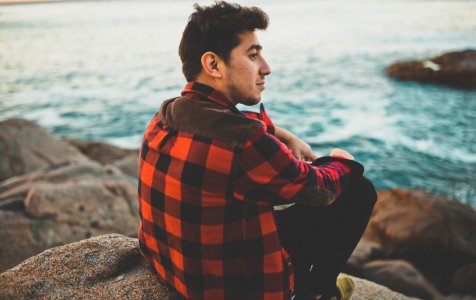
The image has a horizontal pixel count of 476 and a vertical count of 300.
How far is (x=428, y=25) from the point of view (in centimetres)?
3625

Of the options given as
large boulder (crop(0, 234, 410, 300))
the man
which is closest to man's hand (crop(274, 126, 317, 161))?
the man

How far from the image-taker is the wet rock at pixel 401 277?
4508 mm

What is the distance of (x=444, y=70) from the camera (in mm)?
15914

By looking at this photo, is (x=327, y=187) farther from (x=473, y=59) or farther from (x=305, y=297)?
(x=473, y=59)

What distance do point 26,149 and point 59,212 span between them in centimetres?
377

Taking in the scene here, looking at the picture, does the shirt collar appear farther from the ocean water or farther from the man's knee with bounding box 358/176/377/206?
the ocean water

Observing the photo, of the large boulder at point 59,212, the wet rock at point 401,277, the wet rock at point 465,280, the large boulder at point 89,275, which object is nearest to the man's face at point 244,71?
the large boulder at point 89,275

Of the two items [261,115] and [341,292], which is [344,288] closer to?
[341,292]

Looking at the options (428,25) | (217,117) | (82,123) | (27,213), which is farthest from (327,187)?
(428,25)

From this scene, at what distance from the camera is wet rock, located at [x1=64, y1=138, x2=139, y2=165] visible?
8758 mm

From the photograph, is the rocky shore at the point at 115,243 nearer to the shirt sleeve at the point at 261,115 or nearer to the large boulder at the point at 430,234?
the large boulder at the point at 430,234

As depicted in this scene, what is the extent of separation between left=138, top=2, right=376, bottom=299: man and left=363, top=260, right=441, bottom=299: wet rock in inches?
114

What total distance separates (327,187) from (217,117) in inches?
28.0

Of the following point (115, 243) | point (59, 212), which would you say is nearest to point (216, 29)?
point (115, 243)
